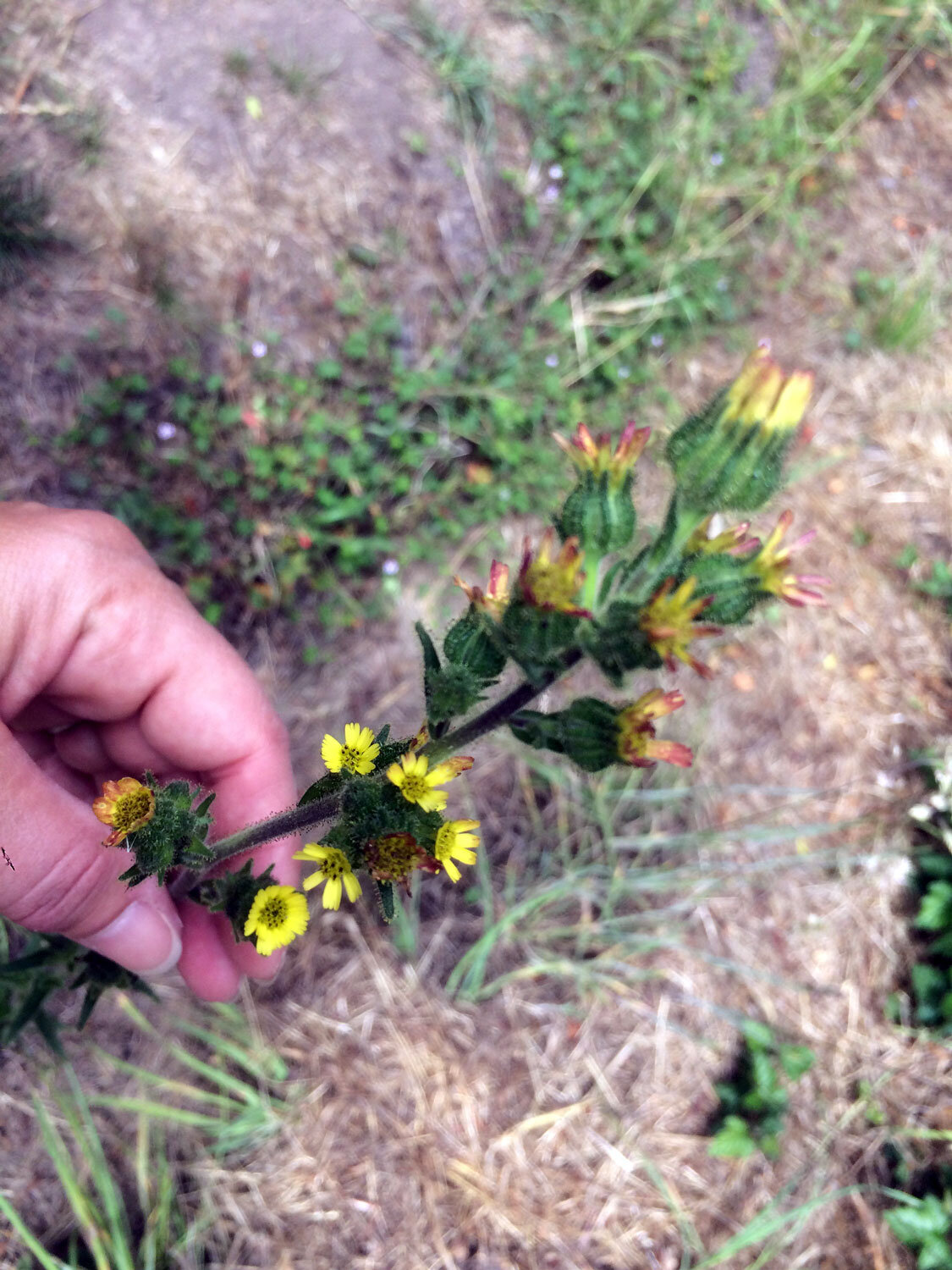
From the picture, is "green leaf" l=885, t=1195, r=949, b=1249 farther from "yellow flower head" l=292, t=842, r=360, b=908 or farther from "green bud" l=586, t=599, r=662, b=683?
"yellow flower head" l=292, t=842, r=360, b=908

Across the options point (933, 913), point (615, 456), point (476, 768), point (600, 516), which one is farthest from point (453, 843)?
point (933, 913)

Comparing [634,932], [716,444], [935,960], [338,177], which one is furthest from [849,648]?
[338,177]

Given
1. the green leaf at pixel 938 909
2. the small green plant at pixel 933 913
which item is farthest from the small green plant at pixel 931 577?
the green leaf at pixel 938 909

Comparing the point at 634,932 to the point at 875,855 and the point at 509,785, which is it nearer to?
the point at 509,785

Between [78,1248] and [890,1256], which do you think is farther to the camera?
[890,1256]

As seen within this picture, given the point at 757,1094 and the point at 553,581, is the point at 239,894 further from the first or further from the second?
the point at 757,1094

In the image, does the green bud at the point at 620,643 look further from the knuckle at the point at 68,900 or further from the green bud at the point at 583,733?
the knuckle at the point at 68,900
